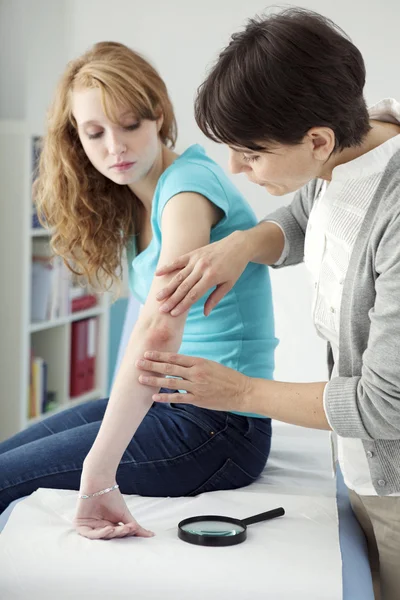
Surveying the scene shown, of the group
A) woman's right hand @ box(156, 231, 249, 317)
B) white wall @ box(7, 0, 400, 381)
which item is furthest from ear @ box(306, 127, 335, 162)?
white wall @ box(7, 0, 400, 381)

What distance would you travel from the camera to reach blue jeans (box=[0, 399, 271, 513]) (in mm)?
1482

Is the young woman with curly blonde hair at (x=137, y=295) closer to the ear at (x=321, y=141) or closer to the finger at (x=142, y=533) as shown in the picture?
the finger at (x=142, y=533)

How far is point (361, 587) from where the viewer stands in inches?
48.1

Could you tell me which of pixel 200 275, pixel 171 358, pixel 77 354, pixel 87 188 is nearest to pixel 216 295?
pixel 200 275

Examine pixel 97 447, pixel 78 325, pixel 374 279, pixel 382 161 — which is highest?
pixel 382 161

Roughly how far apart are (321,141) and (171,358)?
15.8 inches

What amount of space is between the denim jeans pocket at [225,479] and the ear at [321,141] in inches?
24.0

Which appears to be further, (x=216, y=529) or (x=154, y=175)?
(x=154, y=175)

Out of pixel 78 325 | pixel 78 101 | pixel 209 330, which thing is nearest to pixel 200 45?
pixel 78 325

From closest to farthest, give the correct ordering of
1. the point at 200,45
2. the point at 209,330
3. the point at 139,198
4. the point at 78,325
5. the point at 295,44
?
1. the point at 295,44
2. the point at 209,330
3. the point at 139,198
4. the point at 200,45
5. the point at 78,325

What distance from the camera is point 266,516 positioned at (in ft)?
4.51

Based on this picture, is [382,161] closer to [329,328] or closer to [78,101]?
[329,328]

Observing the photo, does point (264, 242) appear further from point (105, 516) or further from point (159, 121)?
point (105, 516)

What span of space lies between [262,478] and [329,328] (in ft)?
1.39
